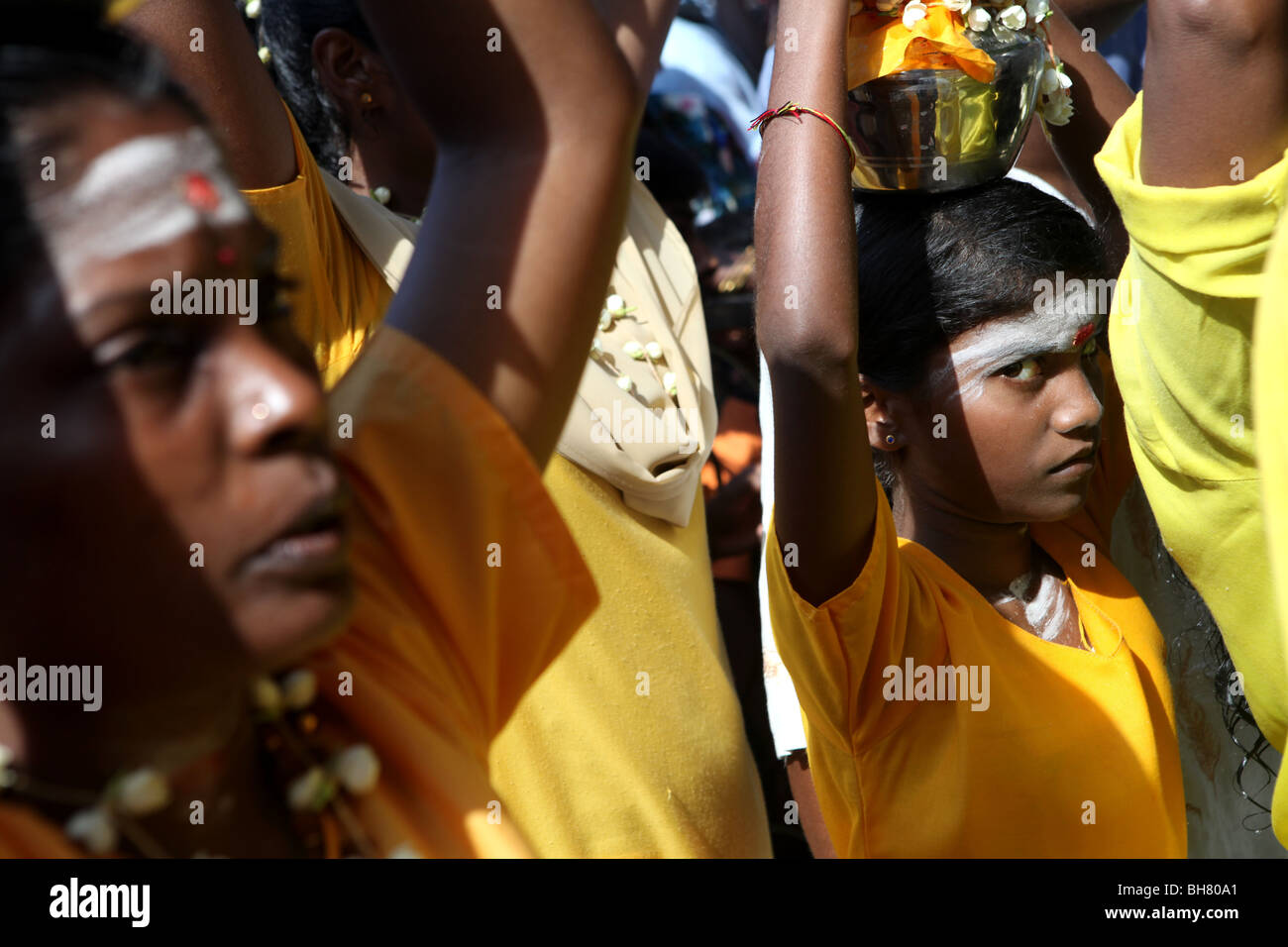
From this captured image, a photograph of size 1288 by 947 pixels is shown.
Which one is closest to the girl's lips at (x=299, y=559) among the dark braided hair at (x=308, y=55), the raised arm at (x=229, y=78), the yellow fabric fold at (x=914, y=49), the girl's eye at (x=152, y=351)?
the girl's eye at (x=152, y=351)

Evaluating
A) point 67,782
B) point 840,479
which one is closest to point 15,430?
point 67,782

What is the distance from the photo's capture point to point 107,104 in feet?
2.56

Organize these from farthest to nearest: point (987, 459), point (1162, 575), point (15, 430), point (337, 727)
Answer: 1. point (1162, 575)
2. point (987, 459)
3. point (337, 727)
4. point (15, 430)

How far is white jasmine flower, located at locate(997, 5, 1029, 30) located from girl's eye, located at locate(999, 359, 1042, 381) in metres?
0.45

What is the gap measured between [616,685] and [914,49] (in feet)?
3.09

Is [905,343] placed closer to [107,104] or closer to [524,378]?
[524,378]

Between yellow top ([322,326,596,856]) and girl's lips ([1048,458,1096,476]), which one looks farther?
girl's lips ([1048,458,1096,476])

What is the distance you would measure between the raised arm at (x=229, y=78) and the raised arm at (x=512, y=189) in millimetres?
533

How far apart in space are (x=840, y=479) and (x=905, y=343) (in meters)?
0.41

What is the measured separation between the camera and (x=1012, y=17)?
5.53 feet

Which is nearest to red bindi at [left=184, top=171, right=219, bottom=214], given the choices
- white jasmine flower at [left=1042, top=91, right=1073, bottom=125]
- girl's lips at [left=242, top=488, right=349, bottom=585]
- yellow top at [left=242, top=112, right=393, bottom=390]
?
girl's lips at [left=242, top=488, right=349, bottom=585]

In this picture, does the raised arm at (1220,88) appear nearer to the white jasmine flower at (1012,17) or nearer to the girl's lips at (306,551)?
the white jasmine flower at (1012,17)

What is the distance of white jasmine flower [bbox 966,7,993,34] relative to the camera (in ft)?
5.35

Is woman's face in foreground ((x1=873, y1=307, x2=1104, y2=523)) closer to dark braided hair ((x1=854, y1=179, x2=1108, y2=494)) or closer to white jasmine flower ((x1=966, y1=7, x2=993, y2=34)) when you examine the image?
dark braided hair ((x1=854, y1=179, x2=1108, y2=494))
